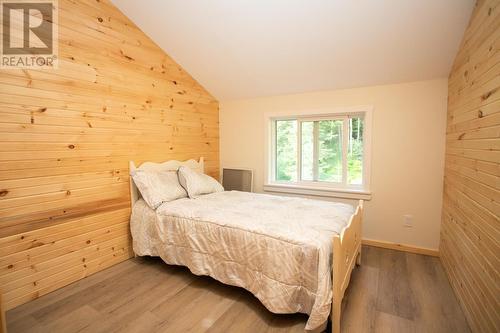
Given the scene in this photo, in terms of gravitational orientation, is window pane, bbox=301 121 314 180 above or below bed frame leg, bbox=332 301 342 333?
above

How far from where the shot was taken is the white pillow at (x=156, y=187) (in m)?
2.50

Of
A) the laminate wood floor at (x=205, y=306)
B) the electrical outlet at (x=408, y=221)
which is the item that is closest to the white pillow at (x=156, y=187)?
the laminate wood floor at (x=205, y=306)

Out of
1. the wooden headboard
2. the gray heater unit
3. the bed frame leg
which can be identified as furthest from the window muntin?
the bed frame leg

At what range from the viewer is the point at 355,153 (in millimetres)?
3133

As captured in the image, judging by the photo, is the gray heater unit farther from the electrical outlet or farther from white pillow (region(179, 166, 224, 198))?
the electrical outlet

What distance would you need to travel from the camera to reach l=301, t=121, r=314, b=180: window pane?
3.39 metres

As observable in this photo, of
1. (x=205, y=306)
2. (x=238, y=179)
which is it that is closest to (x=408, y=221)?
(x=238, y=179)

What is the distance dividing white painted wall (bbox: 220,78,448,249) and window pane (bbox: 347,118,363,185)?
0.64ft

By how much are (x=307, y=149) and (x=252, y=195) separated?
3.42 feet

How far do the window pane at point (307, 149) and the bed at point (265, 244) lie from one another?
0.86 metres

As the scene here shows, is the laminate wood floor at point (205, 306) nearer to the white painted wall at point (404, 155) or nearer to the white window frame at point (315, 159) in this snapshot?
the white painted wall at point (404, 155)

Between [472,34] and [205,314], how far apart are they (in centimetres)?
280

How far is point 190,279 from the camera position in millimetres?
2250

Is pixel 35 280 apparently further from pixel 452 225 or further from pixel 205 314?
pixel 452 225
